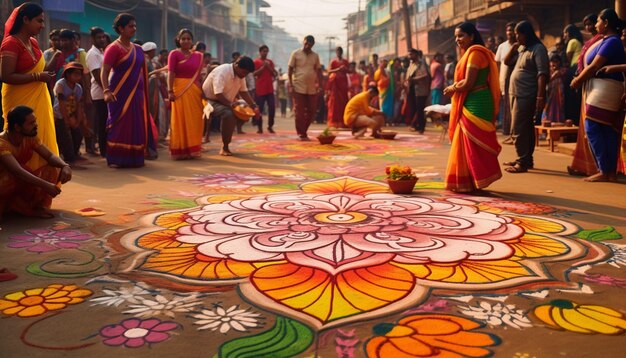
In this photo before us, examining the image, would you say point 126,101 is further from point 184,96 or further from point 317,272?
point 317,272

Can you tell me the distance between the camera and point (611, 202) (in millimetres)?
5211

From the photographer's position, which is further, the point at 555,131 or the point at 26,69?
the point at 555,131

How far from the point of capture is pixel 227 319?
262cm

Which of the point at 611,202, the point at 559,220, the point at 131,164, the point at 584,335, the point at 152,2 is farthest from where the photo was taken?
the point at 152,2

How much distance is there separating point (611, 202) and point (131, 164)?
17.4 feet

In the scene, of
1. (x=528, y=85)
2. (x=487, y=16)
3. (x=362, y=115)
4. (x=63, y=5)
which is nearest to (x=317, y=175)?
(x=528, y=85)

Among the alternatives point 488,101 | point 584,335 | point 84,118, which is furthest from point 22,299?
point 84,118

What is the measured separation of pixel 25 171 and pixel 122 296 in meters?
1.94

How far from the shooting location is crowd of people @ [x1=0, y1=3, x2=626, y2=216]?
484cm

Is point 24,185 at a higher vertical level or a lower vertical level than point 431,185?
higher

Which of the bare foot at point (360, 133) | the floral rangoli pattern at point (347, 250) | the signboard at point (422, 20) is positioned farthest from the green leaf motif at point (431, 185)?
the signboard at point (422, 20)

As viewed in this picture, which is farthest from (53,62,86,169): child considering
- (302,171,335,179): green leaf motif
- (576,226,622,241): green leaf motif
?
(576,226,622,241): green leaf motif

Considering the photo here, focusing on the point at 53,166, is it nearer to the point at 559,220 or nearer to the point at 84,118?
the point at 84,118

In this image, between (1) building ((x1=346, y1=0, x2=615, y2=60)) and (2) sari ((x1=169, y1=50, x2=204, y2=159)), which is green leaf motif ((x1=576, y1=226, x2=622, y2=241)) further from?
(1) building ((x1=346, y1=0, x2=615, y2=60))
